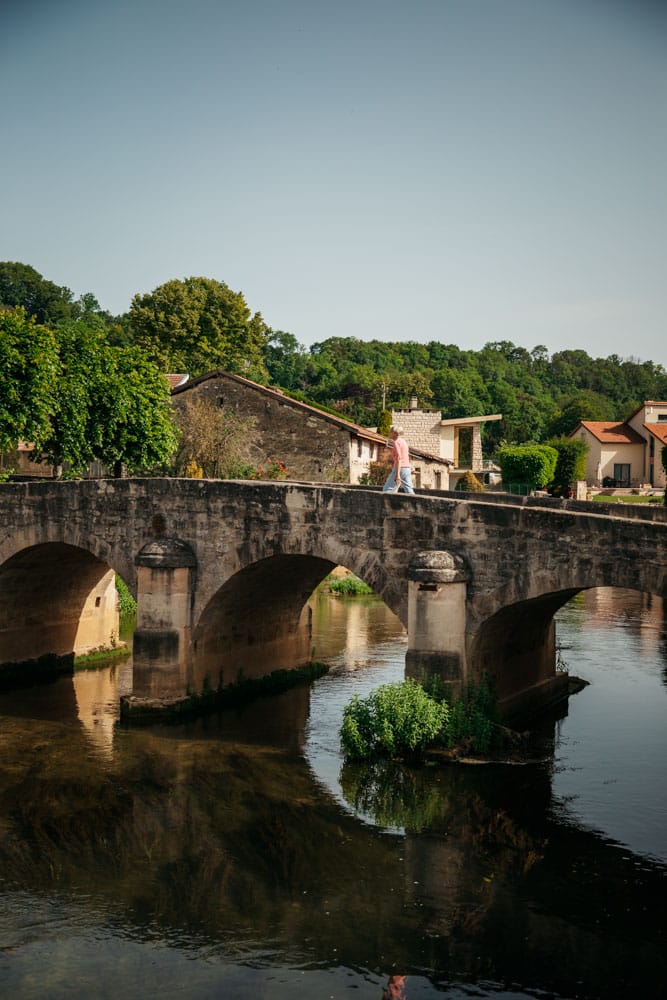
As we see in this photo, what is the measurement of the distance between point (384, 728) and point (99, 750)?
522 cm

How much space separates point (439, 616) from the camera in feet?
58.2

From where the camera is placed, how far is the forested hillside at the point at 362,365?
222 ft

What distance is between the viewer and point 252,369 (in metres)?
73.1

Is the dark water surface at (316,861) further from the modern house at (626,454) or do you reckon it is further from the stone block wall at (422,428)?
the modern house at (626,454)

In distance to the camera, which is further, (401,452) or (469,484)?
(469,484)

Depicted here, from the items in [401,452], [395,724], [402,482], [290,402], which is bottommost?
[395,724]

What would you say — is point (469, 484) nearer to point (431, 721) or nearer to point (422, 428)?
point (422, 428)

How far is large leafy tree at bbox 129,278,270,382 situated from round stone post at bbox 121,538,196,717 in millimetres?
45062

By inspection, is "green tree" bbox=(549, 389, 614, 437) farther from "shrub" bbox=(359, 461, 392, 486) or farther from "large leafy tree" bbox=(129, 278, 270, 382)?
"shrub" bbox=(359, 461, 392, 486)

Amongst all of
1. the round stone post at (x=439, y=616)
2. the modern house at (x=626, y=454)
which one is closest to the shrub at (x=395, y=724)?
the round stone post at (x=439, y=616)

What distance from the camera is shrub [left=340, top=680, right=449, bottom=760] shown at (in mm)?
17641

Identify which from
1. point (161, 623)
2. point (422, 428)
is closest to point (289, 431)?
point (422, 428)

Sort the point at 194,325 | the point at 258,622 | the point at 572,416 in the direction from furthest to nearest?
the point at 572,416
the point at 194,325
the point at 258,622

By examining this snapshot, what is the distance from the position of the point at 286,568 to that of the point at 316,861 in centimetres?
835
